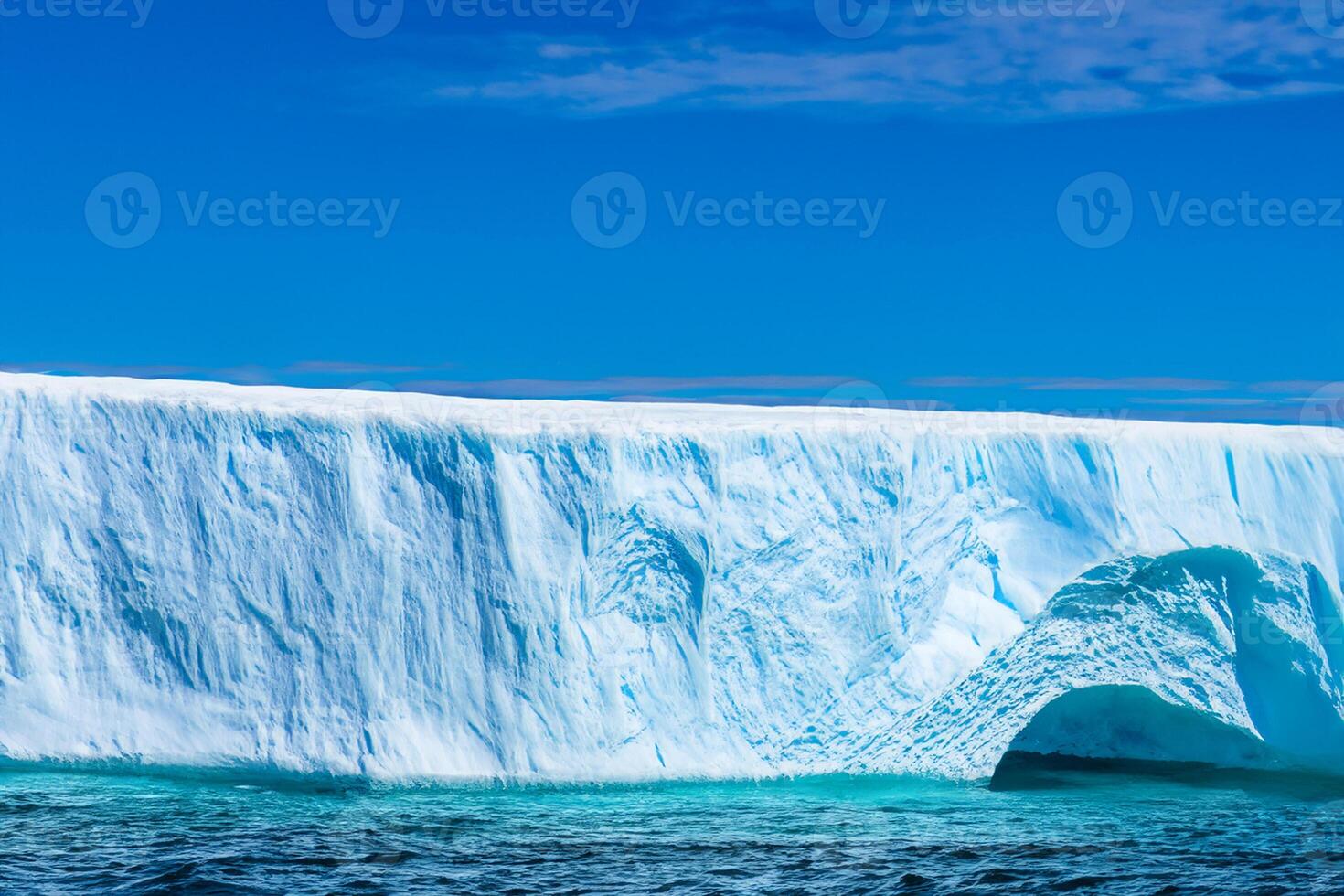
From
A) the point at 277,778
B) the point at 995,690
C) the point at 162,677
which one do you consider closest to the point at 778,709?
the point at 995,690

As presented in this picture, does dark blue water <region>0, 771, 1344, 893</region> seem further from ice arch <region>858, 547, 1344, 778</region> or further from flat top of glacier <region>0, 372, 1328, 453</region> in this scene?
flat top of glacier <region>0, 372, 1328, 453</region>

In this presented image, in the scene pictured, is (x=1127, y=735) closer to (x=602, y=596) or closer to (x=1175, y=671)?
(x=1175, y=671)

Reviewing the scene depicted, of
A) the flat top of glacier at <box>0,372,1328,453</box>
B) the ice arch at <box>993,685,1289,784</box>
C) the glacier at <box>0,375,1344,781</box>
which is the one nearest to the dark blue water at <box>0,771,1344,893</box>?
the glacier at <box>0,375,1344,781</box>

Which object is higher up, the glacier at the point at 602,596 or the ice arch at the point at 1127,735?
the glacier at the point at 602,596

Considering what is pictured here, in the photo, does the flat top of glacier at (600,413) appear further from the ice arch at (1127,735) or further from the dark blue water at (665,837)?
the dark blue water at (665,837)

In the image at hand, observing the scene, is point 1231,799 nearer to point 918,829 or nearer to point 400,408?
point 918,829

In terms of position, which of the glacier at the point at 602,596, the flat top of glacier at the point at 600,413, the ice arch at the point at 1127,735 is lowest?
the ice arch at the point at 1127,735

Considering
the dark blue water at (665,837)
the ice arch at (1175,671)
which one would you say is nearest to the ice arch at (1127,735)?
the ice arch at (1175,671)
